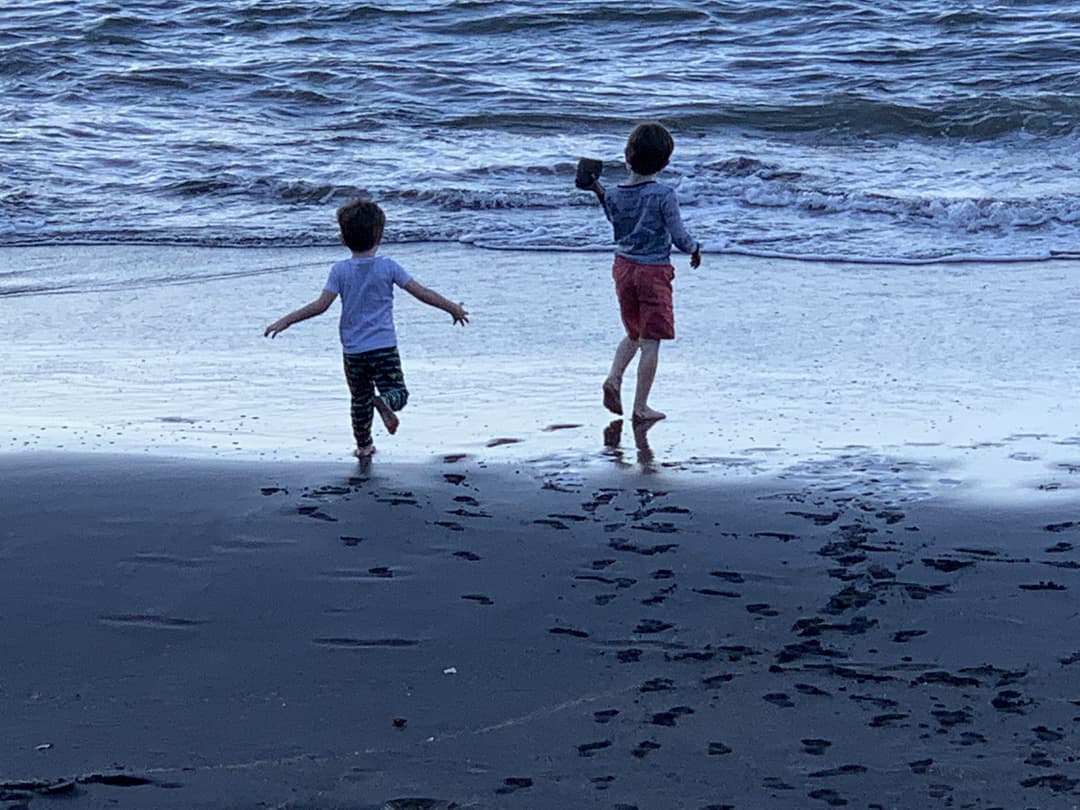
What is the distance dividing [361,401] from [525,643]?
2229 mm

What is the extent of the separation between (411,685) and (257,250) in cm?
839

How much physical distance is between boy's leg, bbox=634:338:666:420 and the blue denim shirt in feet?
1.29

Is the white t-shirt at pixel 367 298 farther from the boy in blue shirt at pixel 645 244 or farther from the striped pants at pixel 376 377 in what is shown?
the boy in blue shirt at pixel 645 244

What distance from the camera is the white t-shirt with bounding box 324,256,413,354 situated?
6.41m

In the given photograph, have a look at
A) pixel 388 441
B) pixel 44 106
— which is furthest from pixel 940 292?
pixel 44 106

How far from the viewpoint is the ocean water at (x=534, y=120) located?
12734 millimetres

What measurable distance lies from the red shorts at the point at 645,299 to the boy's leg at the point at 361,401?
1.39 metres

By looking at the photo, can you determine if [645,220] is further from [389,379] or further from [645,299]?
[389,379]

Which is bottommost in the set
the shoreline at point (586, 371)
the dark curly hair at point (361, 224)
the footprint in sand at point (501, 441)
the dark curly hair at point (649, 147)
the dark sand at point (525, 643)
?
the shoreline at point (586, 371)

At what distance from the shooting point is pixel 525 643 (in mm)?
4285

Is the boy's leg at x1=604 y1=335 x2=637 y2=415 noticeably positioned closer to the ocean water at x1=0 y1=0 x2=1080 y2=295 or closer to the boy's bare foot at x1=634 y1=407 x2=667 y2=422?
the boy's bare foot at x1=634 y1=407 x2=667 y2=422

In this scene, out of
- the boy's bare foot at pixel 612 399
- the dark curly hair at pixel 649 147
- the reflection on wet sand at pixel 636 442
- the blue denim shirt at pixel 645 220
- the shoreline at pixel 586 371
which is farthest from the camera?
the blue denim shirt at pixel 645 220

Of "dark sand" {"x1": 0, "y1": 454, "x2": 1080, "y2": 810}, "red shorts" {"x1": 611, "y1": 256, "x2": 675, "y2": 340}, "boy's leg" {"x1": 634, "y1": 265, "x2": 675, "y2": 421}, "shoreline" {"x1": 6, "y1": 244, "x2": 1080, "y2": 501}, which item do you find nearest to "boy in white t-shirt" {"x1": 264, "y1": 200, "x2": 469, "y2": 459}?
"shoreline" {"x1": 6, "y1": 244, "x2": 1080, "y2": 501}

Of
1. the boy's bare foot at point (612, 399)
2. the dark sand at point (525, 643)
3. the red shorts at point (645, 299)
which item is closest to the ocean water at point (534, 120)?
the red shorts at point (645, 299)
